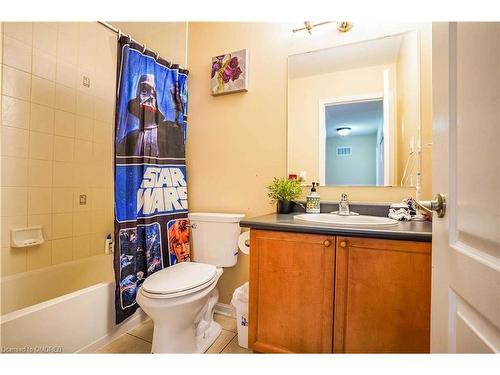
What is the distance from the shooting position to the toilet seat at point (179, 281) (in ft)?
4.02

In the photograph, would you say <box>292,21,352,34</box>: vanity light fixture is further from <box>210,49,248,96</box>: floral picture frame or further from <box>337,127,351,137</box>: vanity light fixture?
<box>337,127,351,137</box>: vanity light fixture

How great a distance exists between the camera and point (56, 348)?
123 centimetres

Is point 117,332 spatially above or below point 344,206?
below

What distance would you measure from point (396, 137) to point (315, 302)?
1100mm

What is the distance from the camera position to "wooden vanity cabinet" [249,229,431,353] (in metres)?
0.98

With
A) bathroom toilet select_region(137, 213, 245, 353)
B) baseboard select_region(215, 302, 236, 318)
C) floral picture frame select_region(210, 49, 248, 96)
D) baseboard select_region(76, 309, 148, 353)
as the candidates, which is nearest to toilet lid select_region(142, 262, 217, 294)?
bathroom toilet select_region(137, 213, 245, 353)

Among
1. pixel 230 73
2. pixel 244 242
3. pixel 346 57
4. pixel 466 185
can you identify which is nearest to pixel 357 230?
pixel 466 185

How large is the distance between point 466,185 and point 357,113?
3.81 ft

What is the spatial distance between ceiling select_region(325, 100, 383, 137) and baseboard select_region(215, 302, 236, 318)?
151 centimetres

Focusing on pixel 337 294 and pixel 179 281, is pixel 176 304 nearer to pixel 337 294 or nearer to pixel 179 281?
pixel 179 281

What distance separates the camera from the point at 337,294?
1.09 m

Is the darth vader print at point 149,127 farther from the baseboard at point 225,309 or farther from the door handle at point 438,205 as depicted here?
the door handle at point 438,205

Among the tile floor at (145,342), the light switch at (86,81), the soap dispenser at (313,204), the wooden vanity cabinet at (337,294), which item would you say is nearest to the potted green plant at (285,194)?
the soap dispenser at (313,204)
